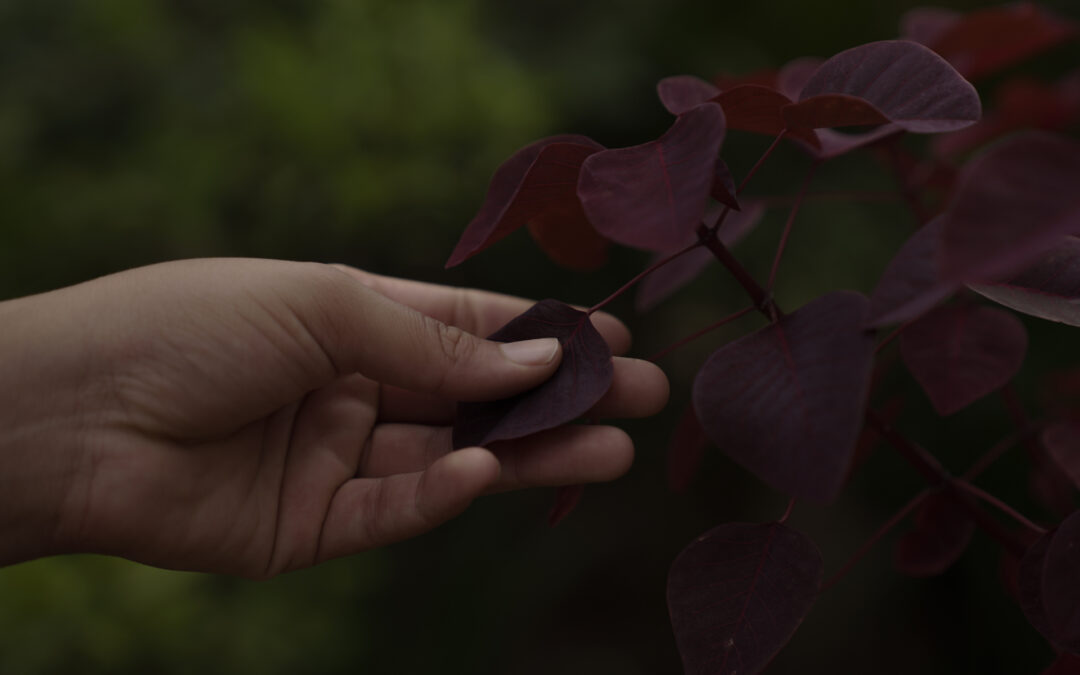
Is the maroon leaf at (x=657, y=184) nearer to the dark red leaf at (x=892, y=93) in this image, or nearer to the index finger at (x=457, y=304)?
the dark red leaf at (x=892, y=93)

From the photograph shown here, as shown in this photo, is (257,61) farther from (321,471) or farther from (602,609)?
(602,609)

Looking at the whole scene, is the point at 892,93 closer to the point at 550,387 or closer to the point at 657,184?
the point at 657,184

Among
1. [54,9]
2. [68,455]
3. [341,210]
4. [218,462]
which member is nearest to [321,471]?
[218,462]

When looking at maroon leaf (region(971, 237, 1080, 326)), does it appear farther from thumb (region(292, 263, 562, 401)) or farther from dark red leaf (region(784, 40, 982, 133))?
thumb (region(292, 263, 562, 401))

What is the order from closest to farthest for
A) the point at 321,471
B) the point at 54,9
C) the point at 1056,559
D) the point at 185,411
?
the point at 1056,559
the point at 185,411
the point at 321,471
the point at 54,9

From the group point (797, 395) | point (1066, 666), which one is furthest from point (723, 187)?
point (1066, 666)

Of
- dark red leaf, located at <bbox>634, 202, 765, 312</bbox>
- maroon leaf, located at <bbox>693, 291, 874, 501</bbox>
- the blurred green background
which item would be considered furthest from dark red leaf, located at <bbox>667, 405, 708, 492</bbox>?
the blurred green background
